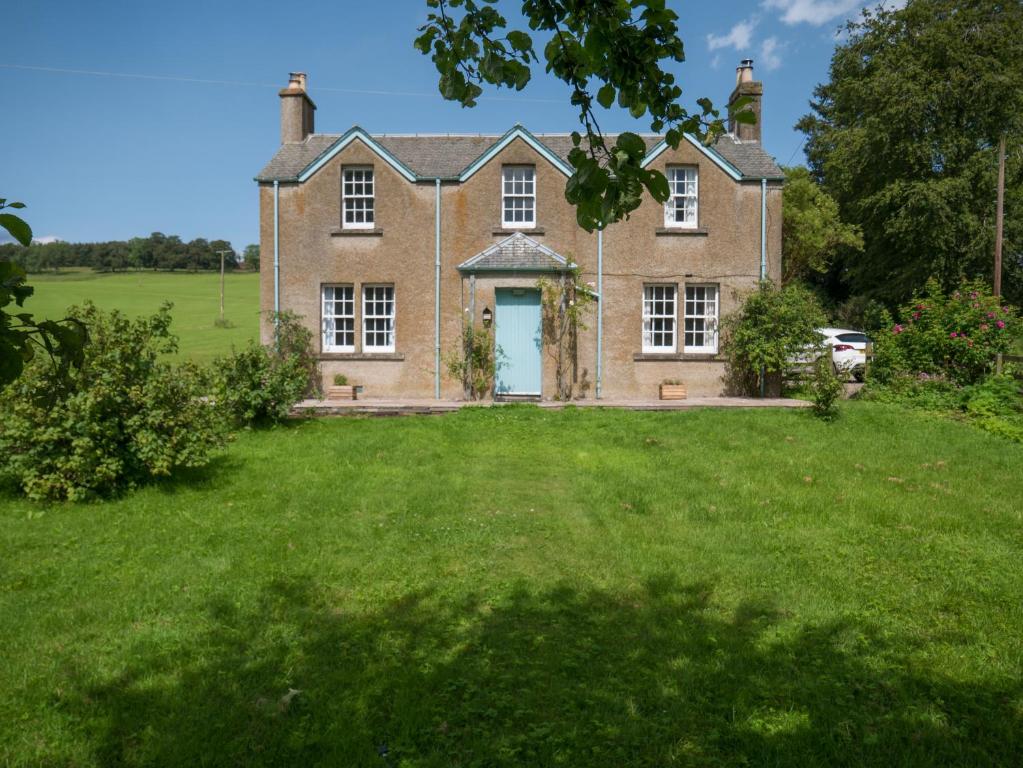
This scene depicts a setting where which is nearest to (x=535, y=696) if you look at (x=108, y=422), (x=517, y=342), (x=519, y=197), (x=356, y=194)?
(x=108, y=422)

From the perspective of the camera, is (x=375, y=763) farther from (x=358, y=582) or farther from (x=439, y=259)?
(x=439, y=259)

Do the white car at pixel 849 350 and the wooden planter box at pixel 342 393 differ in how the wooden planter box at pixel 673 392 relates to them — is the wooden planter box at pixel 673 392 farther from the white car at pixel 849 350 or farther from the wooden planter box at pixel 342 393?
the white car at pixel 849 350

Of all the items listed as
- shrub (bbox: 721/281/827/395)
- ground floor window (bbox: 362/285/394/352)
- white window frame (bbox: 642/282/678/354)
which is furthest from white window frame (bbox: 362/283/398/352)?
shrub (bbox: 721/281/827/395)

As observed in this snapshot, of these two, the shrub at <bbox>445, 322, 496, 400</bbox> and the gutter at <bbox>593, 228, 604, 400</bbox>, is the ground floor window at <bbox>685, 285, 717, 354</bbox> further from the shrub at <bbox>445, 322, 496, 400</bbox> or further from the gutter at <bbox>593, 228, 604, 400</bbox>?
the shrub at <bbox>445, 322, 496, 400</bbox>

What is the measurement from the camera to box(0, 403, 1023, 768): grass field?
13.6ft

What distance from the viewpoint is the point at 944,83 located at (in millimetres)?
30734

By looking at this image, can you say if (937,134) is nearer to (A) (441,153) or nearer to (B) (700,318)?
(B) (700,318)

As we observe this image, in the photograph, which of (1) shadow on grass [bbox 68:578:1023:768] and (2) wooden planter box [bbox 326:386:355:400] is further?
(2) wooden planter box [bbox 326:386:355:400]

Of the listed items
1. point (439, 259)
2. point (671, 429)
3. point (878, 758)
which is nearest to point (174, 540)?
point (878, 758)

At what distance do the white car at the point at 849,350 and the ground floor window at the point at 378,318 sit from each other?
47.8 ft

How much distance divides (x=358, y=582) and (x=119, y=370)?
4866 mm

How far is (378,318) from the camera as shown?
19203 mm

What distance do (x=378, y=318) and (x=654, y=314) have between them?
7.24 metres

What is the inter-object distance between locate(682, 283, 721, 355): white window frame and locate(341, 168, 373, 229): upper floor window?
860 cm
